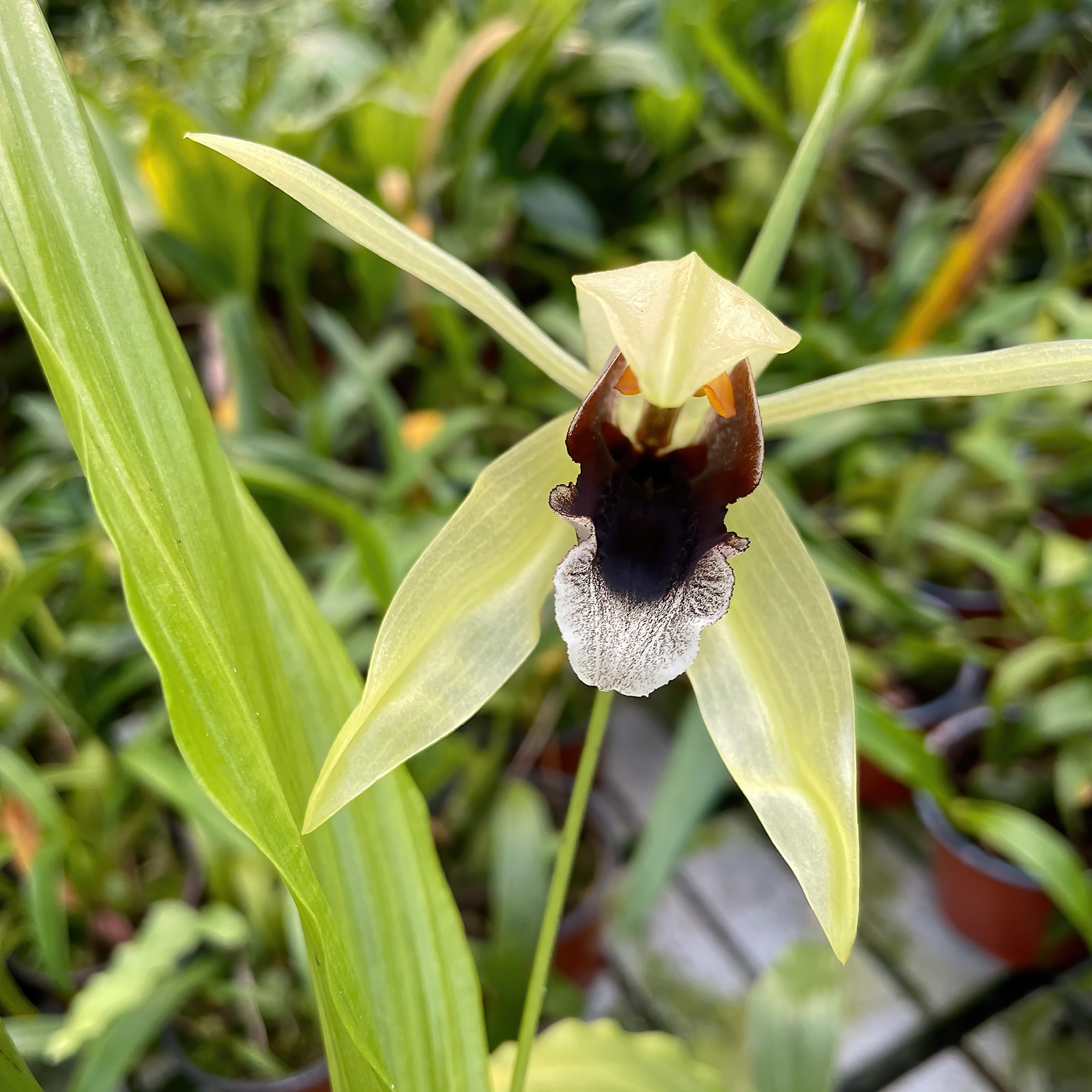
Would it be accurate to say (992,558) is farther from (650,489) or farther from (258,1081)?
(258,1081)

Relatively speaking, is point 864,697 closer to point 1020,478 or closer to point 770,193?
point 1020,478

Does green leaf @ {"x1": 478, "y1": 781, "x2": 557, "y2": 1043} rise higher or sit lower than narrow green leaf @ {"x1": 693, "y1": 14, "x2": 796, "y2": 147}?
lower

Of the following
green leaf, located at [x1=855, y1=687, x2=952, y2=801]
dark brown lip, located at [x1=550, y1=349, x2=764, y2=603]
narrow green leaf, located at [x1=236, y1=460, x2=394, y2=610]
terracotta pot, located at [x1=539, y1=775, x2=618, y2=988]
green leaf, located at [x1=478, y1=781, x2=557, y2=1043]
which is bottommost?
terracotta pot, located at [x1=539, y1=775, x2=618, y2=988]

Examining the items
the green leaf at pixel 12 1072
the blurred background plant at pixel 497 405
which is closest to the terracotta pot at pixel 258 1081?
the blurred background plant at pixel 497 405

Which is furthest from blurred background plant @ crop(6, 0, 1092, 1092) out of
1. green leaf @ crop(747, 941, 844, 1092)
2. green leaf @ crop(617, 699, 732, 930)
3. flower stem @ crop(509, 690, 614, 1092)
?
flower stem @ crop(509, 690, 614, 1092)

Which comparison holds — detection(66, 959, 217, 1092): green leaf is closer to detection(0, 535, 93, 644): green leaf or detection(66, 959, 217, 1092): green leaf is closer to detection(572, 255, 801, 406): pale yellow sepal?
detection(0, 535, 93, 644): green leaf

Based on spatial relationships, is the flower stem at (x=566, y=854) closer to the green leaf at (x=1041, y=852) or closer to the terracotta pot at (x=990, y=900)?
the green leaf at (x=1041, y=852)

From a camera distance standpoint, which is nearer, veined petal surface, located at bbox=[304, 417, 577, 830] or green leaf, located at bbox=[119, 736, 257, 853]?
veined petal surface, located at bbox=[304, 417, 577, 830]

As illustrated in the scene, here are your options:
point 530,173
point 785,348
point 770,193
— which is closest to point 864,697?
point 785,348
